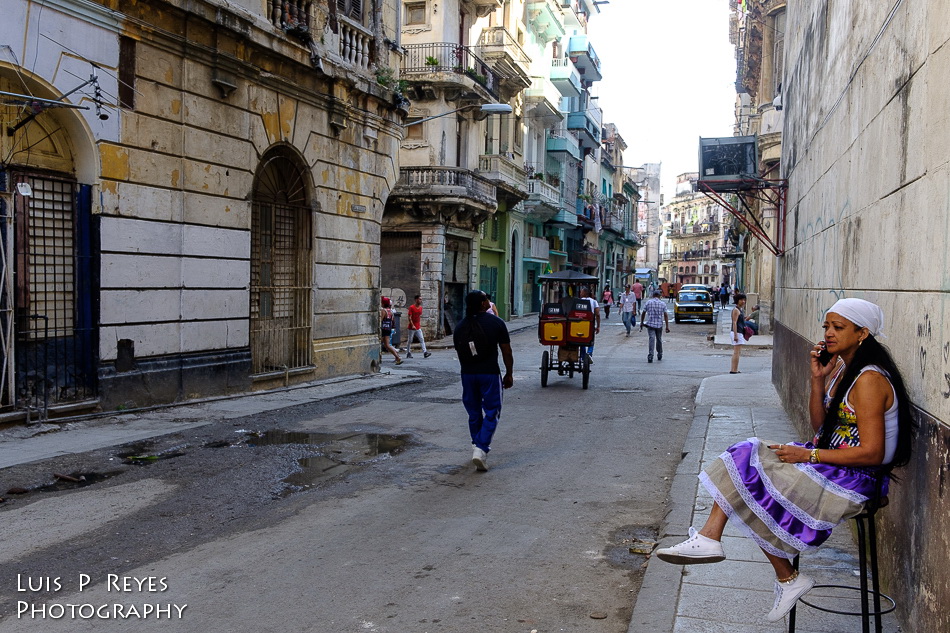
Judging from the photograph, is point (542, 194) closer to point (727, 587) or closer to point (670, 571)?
point (670, 571)

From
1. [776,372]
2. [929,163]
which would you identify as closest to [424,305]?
[776,372]

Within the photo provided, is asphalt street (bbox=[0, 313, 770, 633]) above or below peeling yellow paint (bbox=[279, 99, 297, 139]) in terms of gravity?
below

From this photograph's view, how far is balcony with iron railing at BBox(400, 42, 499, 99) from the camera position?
2925 centimetres

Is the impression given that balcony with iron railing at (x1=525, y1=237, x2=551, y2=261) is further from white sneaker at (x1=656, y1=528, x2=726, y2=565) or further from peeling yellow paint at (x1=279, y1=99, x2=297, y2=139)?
white sneaker at (x1=656, y1=528, x2=726, y2=565)

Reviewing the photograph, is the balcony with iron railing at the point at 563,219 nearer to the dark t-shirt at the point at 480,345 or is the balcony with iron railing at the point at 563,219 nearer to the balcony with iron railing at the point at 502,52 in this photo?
the balcony with iron railing at the point at 502,52

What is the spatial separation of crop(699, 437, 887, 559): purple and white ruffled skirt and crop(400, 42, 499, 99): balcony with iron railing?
27.0 m

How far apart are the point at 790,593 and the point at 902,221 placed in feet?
6.50

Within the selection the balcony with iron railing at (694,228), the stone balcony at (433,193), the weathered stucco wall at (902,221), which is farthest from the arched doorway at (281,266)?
the balcony with iron railing at (694,228)

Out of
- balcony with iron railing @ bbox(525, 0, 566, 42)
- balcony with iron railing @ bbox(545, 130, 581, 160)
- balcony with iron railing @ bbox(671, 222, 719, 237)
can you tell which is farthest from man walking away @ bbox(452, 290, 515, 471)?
balcony with iron railing @ bbox(671, 222, 719, 237)

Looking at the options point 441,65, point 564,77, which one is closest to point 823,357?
point 441,65

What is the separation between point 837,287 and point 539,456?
3.47 metres

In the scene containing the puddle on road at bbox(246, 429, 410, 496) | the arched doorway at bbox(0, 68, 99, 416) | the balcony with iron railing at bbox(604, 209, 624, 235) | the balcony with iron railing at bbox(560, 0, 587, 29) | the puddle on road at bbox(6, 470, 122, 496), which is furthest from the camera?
the balcony with iron railing at bbox(604, 209, 624, 235)

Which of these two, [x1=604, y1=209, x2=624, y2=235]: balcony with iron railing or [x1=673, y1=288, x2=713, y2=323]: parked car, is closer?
[x1=673, y1=288, x2=713, y2=323]: parked car

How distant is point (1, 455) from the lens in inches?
313
